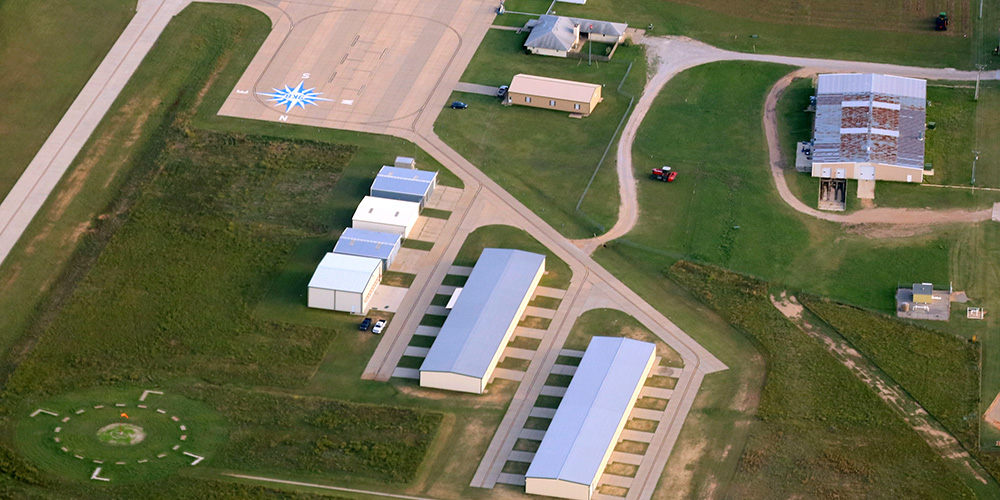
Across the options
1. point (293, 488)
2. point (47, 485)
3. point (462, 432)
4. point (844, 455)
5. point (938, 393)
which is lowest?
point (47, 485)

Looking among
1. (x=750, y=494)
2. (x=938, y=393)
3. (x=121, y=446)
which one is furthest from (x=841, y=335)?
(x=121, y=446)

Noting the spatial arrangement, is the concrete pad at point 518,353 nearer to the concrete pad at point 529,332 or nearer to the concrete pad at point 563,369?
the concrete pad at point 529,332

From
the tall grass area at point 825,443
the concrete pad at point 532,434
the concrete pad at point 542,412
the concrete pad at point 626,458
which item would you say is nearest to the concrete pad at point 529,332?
the concrete pad at point 542,412

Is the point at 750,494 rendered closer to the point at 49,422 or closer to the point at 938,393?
the point at 938,393

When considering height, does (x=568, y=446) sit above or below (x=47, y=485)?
above

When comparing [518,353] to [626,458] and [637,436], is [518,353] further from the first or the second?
[626,458]

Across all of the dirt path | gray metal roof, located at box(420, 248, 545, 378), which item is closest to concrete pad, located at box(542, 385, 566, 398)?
gray metal roof, located at box(420, 248, 545, 378)
